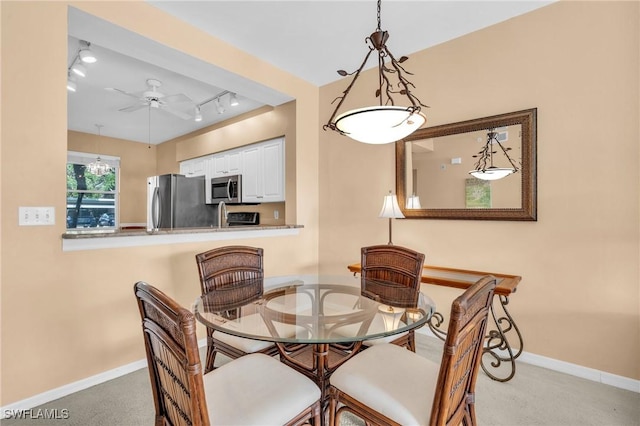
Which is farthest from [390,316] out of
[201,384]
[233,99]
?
[233,99]

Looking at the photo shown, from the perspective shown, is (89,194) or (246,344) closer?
(246,344)

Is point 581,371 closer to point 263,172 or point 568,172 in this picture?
point 568,172

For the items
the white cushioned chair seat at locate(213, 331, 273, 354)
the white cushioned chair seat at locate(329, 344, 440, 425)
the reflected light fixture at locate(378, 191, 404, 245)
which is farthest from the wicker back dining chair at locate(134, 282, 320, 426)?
the reflected light fixture at locate(378, 191, 404, 245)

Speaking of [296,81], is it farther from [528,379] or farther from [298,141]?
[528,379]

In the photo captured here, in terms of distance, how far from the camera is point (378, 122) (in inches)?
61.2

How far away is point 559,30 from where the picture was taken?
227 cm

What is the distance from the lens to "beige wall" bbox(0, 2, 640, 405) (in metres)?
1.85

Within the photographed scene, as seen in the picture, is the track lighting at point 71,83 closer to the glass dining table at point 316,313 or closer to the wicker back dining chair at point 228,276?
the wicker back dining chair at point 228,276

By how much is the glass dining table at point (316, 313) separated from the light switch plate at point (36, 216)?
43.6 inches

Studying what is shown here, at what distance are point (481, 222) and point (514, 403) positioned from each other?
4.37 feet

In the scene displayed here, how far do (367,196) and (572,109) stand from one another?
1837 millimetres

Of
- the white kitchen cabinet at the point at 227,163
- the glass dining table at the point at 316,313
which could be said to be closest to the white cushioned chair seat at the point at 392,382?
the glass dining table at the point at 316,313

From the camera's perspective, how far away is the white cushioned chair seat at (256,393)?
1078 mm

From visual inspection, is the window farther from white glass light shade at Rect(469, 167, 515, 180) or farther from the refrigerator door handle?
white glass light shade at Rect(469, 167, 515, 180)
